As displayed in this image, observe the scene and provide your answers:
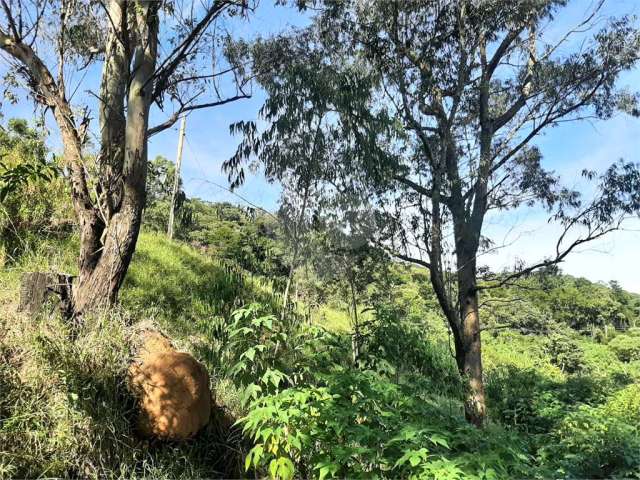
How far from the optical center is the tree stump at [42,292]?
3.74 m

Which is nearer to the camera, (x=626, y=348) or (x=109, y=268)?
(x=109, y=268)

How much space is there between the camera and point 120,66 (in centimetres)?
466

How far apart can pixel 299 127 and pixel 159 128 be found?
1.75 meters

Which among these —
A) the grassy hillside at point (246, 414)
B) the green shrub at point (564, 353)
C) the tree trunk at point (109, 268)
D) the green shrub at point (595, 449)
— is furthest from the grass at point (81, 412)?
the green shrub at point (564, 353)

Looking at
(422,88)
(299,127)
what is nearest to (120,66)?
(299,127)

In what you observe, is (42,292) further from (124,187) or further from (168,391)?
(168,391)

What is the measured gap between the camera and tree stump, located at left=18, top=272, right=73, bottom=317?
3.74m

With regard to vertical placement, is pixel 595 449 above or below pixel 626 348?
below

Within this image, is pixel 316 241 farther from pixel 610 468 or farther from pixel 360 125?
pixel 610 468

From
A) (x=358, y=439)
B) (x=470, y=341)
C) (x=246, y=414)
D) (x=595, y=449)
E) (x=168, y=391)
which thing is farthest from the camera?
(x=470, y=341)

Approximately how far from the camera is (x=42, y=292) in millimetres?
3799

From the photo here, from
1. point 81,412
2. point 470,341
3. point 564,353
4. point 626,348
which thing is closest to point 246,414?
point 81,412

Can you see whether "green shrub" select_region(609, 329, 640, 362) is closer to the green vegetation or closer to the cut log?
the green vegetation

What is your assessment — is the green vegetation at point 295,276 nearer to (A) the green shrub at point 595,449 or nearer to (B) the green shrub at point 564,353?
(A) the green shrub at point 595,449
